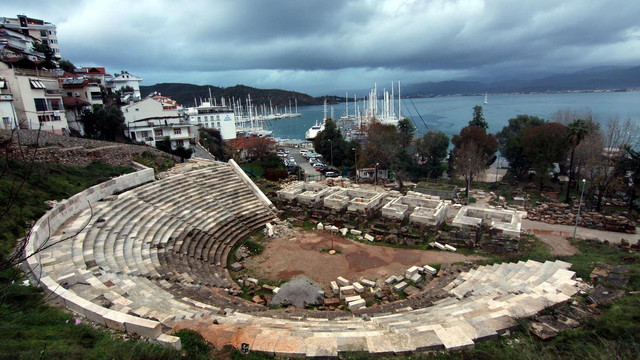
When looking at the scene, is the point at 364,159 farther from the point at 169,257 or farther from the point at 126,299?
the point at 126,299

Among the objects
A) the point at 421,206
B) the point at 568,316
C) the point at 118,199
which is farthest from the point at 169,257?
the point at 421,206

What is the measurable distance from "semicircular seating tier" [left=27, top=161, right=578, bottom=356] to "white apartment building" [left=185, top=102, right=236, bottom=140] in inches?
1844

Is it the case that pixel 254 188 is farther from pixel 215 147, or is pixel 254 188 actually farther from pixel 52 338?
pixel 215 147

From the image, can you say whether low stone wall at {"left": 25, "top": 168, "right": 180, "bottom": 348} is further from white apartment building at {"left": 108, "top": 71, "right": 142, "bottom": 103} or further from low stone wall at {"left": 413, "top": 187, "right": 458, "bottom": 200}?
white apartment building at {"left": 108, "top": 71, "right": 142, "bottom": 103}

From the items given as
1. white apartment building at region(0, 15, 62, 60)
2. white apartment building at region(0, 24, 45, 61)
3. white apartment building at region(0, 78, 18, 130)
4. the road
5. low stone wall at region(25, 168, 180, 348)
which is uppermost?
white apartment building at region(0, 15, 62, 60)

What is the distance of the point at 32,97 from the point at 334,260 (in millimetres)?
31693

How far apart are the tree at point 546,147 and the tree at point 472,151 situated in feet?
14.8

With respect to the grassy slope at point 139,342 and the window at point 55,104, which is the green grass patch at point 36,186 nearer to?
the grassy slope at point 139,342

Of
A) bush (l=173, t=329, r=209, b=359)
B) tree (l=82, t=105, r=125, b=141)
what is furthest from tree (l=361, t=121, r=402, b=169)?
bush (l=173, t=329, r=209, b=359)

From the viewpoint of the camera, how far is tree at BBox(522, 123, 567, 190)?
33531 millimetres

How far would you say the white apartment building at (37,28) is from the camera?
5512 centimetres

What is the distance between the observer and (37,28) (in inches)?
2260

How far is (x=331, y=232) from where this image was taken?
71.2ft

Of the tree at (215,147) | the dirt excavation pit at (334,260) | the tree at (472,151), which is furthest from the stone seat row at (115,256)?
the tree at (215,147)
